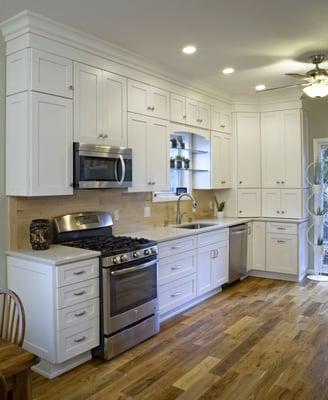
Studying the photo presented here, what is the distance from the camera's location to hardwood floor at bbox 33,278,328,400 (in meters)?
2.58

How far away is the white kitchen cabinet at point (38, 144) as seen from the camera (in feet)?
9.64

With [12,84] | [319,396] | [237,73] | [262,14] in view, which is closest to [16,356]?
[319,396]

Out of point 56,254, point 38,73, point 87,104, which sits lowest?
point 56,254

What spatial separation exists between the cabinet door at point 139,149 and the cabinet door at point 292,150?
252 cm

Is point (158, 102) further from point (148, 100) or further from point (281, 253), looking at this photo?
point (281, 253)

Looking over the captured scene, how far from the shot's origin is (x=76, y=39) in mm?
3227

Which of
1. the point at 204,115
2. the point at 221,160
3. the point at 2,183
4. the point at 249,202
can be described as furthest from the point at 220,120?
the point at 2,183

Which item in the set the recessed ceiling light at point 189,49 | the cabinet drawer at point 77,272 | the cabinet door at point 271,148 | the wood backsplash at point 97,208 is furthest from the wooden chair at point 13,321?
the cabinet door at point 271,148

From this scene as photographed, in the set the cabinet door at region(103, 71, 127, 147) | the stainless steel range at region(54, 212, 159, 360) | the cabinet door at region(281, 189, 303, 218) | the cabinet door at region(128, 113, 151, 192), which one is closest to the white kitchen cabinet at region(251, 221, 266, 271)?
the cabinet door at region(281, 189, 303, 218)

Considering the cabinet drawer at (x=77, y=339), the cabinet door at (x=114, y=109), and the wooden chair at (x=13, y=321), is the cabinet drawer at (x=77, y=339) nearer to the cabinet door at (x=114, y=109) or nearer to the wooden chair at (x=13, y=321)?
the wooden chair at (x=13, y=321)

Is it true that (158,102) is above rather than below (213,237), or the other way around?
above

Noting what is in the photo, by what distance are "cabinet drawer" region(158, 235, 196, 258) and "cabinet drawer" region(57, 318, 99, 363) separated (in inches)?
40.3

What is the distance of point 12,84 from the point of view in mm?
3047

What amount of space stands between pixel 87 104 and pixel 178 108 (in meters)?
1.51
